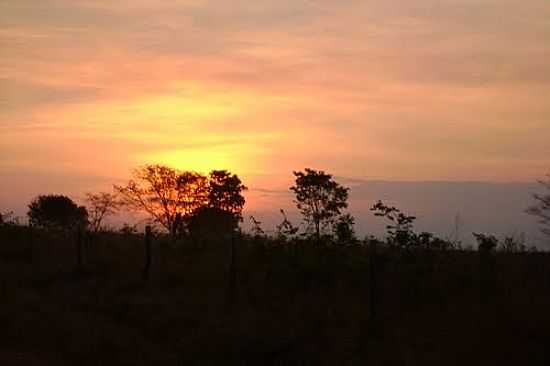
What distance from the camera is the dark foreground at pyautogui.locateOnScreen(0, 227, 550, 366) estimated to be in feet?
44.2

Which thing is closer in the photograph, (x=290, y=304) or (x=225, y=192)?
(x=290, y=304)

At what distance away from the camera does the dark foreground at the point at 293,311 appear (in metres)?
13.5

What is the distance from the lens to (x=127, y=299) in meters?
19.5

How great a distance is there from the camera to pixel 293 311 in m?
16.4

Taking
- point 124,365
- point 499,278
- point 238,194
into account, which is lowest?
point 124,365

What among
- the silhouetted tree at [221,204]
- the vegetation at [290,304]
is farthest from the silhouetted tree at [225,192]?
the vegetation at [290,304]

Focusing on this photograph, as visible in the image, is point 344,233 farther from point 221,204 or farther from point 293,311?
point 221,204

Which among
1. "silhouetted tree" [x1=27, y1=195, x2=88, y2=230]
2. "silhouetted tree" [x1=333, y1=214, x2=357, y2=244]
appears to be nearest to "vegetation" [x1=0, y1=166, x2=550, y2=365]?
"silhouetted tree" [x1=333, y1=214, x2=357, y2=244]

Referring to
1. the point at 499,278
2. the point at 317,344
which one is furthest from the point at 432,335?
the point at 499,278

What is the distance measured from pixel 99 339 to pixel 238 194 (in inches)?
1852

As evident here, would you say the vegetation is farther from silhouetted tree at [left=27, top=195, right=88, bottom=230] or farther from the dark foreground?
silhouetted tree at [left=27, top=195, right=88, bottom=230]

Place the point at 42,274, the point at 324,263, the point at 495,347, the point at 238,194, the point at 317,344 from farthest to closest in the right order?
the point at 238,194, the point at 42,274, the point at 324,263, the point at 317,344, the point at 495,347

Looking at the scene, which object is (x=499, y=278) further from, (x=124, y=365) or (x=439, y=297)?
(x=124, y=365)

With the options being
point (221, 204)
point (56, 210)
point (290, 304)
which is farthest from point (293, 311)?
point (56, 210)
